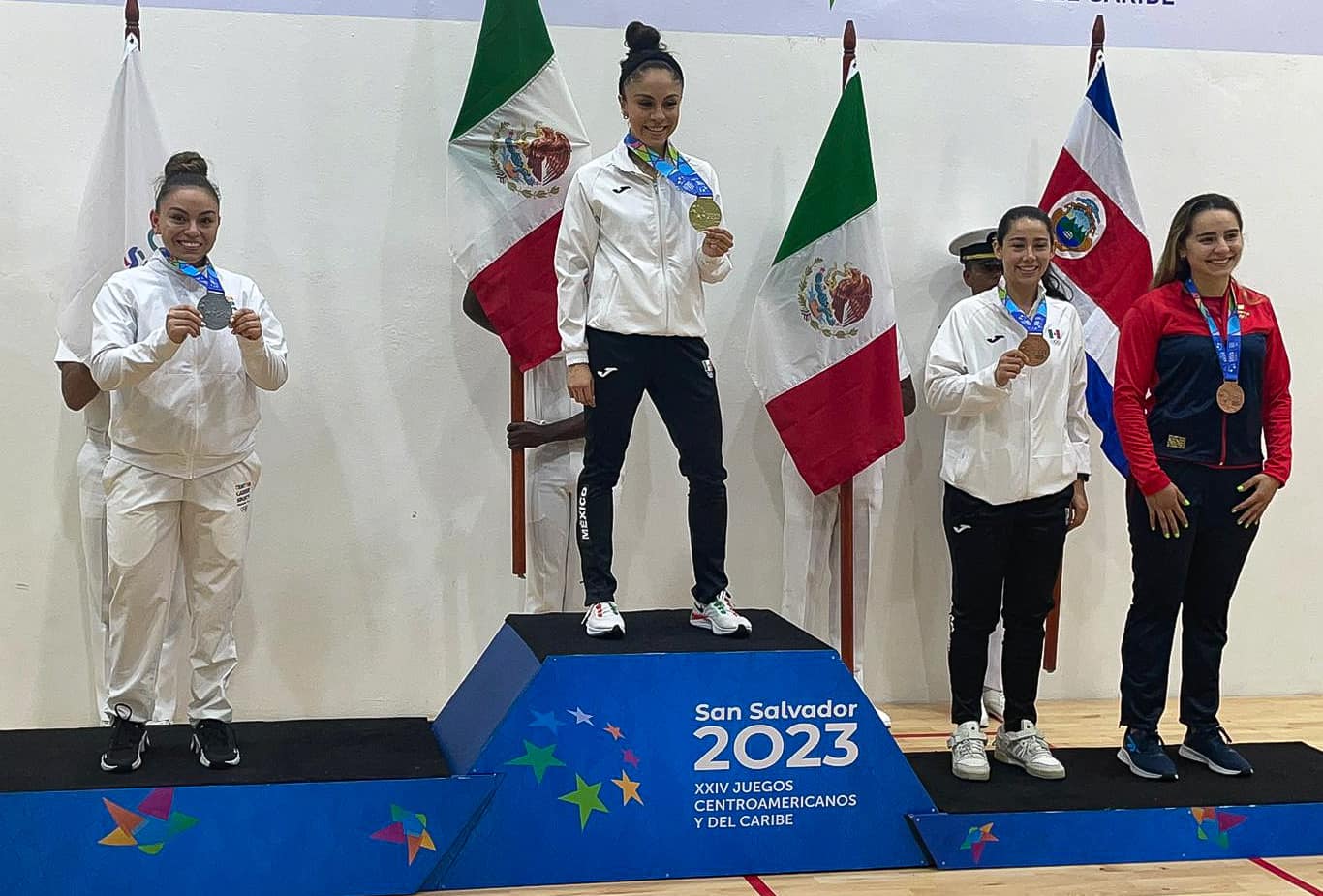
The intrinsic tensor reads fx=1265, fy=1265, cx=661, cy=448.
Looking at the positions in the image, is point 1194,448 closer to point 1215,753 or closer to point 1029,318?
point 1029,318

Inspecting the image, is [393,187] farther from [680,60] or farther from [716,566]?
[716,566]

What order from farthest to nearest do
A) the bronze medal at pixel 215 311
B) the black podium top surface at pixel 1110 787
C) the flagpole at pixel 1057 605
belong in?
the flagpole at pixel 1057 605, the black podium top surface at pixel 1110 787, the bronze medal at pixel 215 311

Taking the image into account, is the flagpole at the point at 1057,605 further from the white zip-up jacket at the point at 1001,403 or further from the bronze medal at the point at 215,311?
the bronze medal at the point at 215,311

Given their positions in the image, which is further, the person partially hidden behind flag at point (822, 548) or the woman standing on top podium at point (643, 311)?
the person partially hidden behind flag at point (822, 548)

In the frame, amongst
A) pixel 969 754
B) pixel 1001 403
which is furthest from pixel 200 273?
pixel 969 754

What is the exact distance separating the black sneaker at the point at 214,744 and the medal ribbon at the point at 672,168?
1.66 m

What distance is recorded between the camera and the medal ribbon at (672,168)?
3.10m

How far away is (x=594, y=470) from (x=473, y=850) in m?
0.94

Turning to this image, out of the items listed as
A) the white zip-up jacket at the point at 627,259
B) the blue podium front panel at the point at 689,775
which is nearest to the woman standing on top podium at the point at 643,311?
the white zip-up jacket at the point at 627,259

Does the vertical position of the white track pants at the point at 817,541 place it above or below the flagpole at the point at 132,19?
below

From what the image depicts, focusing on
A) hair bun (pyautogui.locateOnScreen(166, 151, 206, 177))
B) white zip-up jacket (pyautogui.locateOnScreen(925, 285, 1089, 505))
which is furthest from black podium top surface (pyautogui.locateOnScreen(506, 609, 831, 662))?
hair bun (pyautogui.locateOnScreen(166, 151, 206, 177))

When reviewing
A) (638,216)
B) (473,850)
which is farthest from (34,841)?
(638,216)

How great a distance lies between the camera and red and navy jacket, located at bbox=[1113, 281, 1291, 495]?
3.09 meters

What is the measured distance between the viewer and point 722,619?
3094mm
